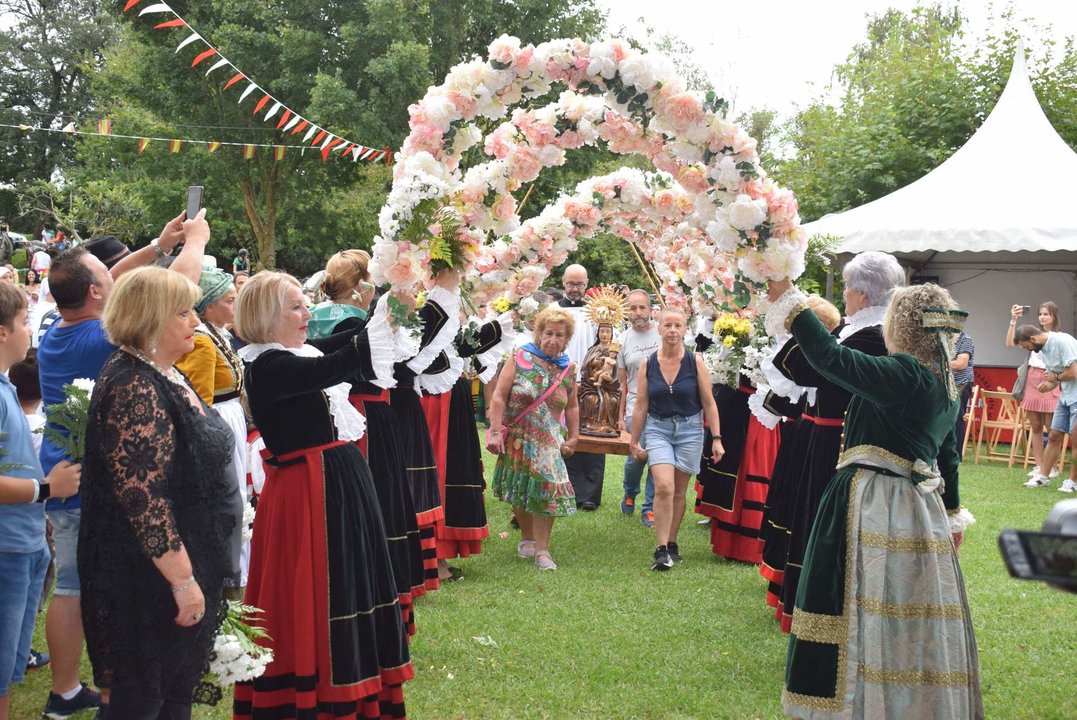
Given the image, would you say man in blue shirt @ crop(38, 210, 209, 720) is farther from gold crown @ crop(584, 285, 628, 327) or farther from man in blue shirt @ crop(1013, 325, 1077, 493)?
man in blue shirt @ crop(1013, 325, 1077, 493)

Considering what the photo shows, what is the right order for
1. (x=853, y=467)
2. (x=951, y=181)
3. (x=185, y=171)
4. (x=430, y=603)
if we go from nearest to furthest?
(x=853, y=467)
(x=430, y=603)
(x=951, y=181)
(x=185, y=171)

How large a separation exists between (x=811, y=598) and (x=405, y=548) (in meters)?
2.31

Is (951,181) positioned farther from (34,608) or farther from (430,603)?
(34,608)

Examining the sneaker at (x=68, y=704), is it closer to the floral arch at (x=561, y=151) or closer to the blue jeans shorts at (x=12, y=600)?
the blue jeans shorts at (x=12, y=600)

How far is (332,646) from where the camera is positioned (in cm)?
382

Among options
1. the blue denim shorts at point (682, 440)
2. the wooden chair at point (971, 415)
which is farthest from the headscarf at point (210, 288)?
the wooden chair at point (971, 415)

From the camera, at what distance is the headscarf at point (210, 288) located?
5223mm

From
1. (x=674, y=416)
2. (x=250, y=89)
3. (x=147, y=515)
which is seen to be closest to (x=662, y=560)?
(x=674, y=416)

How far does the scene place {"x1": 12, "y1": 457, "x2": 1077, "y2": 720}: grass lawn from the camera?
4.78 meters

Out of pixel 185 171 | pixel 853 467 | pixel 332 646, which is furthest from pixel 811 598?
pixel 185 171

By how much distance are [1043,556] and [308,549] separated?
10.0ft

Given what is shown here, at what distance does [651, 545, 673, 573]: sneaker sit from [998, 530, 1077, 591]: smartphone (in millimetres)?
6114

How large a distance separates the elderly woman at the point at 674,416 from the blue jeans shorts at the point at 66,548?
4.46 metres

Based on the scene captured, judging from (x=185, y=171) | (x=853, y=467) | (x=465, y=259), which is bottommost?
(x=853, y=467)
